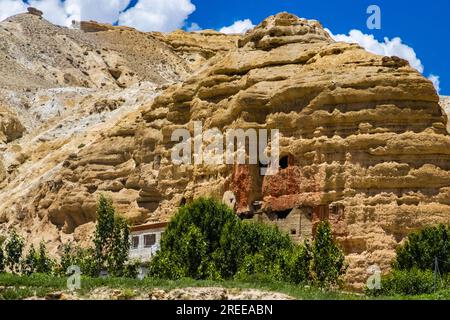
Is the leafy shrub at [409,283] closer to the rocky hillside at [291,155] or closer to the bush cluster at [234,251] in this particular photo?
the bush cluster at [234,251]

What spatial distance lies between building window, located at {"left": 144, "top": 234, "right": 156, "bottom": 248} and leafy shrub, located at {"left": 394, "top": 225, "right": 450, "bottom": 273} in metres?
16.5

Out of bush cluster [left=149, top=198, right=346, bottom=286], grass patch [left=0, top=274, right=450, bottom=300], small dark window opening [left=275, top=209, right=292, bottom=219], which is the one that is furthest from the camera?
small dark window opening [left=275, top=209, right=292, bottom=219]

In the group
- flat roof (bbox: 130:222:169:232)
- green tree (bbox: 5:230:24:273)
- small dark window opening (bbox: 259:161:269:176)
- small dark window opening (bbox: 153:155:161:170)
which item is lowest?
green tree (bbox: 5:230:24:273)

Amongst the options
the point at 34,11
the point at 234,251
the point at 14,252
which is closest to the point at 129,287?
the point at 234,251

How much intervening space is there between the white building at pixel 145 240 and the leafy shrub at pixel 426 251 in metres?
15.9

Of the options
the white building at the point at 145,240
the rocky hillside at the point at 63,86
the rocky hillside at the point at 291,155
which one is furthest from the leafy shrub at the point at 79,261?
the rocky hillside at the point at 63,86

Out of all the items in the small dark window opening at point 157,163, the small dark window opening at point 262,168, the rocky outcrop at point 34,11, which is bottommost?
the small dark window opening at point 262,168

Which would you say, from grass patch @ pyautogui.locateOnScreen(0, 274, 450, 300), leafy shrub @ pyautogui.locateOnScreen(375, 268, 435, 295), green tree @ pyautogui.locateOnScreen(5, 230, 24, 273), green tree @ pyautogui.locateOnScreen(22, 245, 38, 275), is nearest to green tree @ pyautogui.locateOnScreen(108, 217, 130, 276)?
green tree @ pyautogui.locateOnScreen(22, 245, 38, 275)

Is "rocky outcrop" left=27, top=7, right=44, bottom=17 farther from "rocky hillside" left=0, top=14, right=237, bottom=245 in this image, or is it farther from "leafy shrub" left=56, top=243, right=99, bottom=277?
"leafy shrub" left=56, top=243, right=99, bottom=277

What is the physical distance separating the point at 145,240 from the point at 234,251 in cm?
1102

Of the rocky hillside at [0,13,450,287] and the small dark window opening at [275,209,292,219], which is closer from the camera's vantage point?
the rocky hillside at [0,13,450,287]

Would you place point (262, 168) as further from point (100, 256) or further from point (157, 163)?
point (100, 256)

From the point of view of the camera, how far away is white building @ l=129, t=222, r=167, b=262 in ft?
186

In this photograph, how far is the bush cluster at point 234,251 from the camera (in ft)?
145
